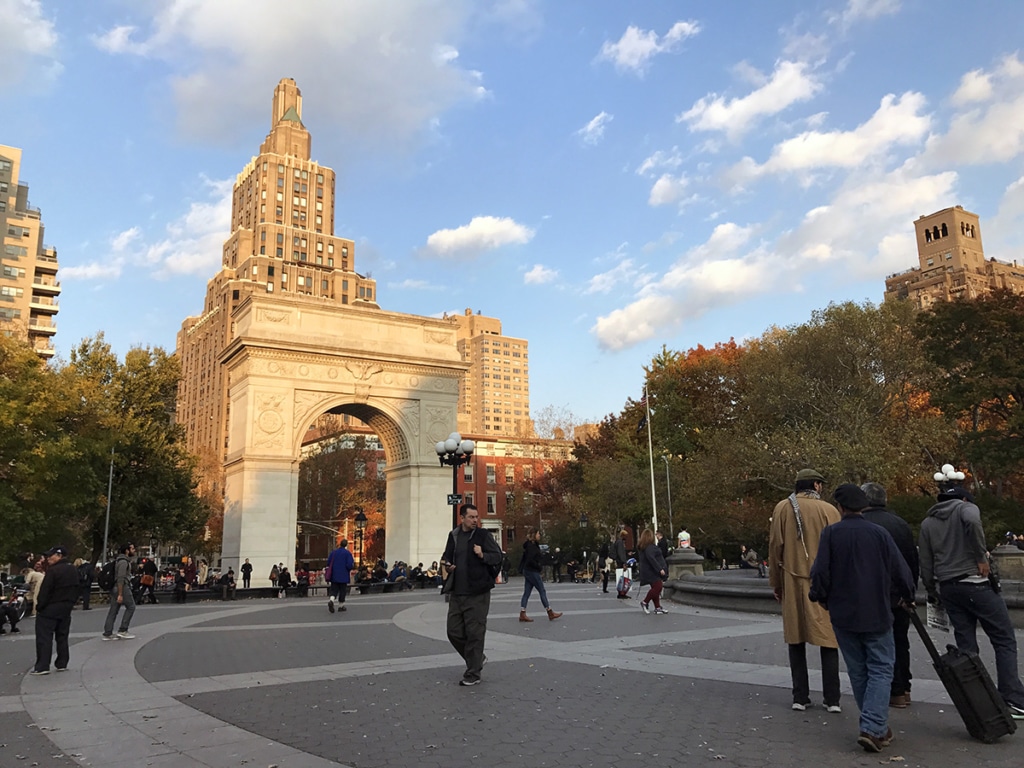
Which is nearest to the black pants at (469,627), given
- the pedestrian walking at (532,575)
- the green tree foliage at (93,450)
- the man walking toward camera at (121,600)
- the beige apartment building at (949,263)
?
the pedestrian walking at (532,575)

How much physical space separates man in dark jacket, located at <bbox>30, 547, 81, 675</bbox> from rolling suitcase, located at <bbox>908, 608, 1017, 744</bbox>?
9.40 metres

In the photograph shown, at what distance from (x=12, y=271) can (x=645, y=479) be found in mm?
61843

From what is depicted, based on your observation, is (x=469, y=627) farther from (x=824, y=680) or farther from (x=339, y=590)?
(x=339, y=590)

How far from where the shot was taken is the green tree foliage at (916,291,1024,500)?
Result: 31.4 m

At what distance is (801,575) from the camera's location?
252 inches

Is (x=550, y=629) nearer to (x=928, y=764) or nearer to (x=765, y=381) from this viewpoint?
(x=928, y=764)

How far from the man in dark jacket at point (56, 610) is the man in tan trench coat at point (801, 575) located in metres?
8.30

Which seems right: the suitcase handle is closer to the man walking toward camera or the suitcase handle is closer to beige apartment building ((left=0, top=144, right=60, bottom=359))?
the man walking toward camera

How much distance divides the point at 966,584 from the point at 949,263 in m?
117

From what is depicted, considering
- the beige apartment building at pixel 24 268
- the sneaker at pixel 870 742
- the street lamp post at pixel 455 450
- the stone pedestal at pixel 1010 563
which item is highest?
the beige apartment building at pixel 24 268

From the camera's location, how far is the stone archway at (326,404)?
33562 mm

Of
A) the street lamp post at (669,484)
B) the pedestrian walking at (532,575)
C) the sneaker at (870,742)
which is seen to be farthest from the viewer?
the street lamp post at (669,484)

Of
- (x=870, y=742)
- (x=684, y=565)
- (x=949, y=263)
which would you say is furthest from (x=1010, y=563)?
Result: (x=949, y=263)

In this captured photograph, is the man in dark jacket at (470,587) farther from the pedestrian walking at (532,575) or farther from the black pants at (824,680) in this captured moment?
the pedestrian walking at (532,575)
